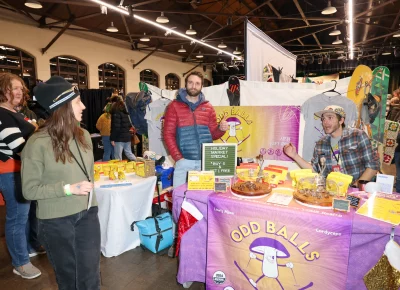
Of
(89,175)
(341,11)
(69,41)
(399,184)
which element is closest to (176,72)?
(69,41)

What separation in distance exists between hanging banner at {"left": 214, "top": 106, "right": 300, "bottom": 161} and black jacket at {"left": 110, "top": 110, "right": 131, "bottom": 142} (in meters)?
2.55

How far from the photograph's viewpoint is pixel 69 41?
908 centimetres

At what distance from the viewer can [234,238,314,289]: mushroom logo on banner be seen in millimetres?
1596

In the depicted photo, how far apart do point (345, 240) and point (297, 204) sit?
30 centimetres

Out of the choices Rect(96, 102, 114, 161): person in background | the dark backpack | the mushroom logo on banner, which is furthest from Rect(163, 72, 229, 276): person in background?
Rect(96, 102, 114, 161): person in background

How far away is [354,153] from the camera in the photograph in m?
2.15

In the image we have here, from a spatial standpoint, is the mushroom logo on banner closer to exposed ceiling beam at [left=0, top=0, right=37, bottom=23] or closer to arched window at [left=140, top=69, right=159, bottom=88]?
exposed ceiling beam at [left=0, top=0, right=37, bottom=23]

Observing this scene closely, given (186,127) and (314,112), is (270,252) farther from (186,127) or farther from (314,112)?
(314,112)

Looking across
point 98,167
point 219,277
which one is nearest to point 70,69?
point 98,167

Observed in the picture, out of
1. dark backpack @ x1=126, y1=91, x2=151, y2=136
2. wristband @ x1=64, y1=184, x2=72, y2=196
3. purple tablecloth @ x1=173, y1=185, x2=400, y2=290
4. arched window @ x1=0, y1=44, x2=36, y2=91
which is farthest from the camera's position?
arched window @ x1=0, y1=44, x2=36, y2=91

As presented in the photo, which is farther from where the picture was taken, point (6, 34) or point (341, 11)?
point (341, 11)

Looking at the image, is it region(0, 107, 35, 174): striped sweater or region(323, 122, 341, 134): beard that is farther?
region(323, 122, 341, 134): beard

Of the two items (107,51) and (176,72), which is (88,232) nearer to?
(107,51)

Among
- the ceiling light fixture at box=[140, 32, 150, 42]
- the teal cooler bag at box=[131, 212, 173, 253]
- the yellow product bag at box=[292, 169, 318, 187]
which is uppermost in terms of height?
the ceiling light fixture at box=[140, 32, 150, 42]
